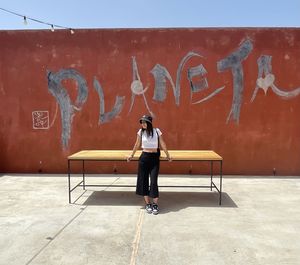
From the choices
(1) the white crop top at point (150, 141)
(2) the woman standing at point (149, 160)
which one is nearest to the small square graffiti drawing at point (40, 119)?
(2) the woman standing at point (149, 160)

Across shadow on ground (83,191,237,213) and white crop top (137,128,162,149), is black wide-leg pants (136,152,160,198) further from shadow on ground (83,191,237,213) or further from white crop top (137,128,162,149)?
shadow on ground (83,191,237,213)

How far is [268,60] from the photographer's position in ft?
24.7

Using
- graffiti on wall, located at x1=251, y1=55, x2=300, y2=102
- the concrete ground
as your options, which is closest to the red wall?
graffiti on wall, located at x1=251, y1=55, x2=300, y2=102

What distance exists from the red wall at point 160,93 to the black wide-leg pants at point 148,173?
2.58 m

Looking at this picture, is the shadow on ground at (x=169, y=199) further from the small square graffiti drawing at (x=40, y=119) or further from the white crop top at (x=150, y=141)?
the small square graffiti drawing at (x=40, y=119)

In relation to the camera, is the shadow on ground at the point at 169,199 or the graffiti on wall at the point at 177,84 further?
the graffiti on wall at the point at 177,84

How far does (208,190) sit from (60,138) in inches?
145

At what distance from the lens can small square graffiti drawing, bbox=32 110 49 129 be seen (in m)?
7.88

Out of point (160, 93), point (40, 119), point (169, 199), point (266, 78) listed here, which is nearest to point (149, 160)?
point (169, 199)

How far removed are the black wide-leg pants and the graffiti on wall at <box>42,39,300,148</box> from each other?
104 inches

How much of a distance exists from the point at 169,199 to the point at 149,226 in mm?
1391

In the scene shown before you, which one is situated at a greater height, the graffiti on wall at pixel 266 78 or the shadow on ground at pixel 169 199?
the graffiti on wall at pixel 266 78

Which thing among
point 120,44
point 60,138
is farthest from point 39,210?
point 120,44

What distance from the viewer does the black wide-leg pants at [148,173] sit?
17.1 ft
